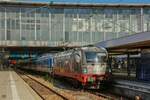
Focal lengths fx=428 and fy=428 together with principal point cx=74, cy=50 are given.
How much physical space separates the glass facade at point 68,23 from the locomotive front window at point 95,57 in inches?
1853

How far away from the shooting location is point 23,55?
10019 cm

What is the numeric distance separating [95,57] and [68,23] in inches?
1929

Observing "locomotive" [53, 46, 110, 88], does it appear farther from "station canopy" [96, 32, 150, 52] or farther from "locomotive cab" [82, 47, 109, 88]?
"station canopy" [96, 32, 150, 52]

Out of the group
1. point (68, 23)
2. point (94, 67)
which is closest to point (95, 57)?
point (94, 67)

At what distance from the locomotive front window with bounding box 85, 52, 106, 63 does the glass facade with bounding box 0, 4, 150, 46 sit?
47076 mm

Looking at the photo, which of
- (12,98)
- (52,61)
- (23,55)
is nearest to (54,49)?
(23,55)

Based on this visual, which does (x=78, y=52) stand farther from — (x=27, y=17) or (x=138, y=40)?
(x=27, y=17)

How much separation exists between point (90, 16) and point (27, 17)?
1222cm

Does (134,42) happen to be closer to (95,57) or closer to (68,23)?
(95,57)

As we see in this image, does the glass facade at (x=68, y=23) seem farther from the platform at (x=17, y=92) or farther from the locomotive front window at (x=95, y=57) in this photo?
the locomotive front window at (x=95, y=57)

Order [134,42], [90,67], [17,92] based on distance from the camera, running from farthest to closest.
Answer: [90,67] → [17,92] → [134,42]

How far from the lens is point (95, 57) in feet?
88.1

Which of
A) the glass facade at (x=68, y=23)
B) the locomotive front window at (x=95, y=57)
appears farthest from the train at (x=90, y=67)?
the glass facade at (x=68, y=23)

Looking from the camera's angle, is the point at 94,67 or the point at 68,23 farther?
the point at 68,23
